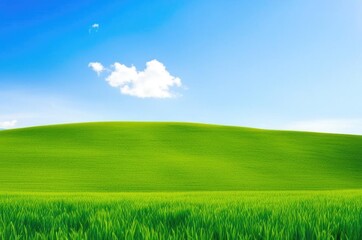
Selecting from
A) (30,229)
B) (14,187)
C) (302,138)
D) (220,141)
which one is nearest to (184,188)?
(14,187)

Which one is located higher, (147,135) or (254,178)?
(147,135)

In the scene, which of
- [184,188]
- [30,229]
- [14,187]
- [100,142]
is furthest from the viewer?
[100,142]

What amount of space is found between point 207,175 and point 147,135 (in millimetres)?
15549

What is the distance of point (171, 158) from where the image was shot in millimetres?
42000

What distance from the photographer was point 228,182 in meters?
35.4

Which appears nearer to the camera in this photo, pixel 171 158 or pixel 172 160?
pixel 172 160

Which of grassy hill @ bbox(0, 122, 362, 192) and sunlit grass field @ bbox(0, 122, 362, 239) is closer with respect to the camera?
sunlit grass field @ bbox(0, 122, 362, 239)

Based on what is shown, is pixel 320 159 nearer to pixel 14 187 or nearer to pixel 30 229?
pixel 14 187

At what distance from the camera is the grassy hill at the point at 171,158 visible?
34.4m

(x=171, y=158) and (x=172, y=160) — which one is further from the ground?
(x=171, y=158)

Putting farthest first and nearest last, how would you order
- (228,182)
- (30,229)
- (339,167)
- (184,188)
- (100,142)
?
(100,142), (339,167), (228,182), (184,188), (30,229)

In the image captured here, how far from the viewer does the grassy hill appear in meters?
34.4

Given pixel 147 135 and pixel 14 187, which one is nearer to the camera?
pixel 14 187

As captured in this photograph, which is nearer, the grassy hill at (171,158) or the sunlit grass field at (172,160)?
the sunlit grass field at (172,160)
